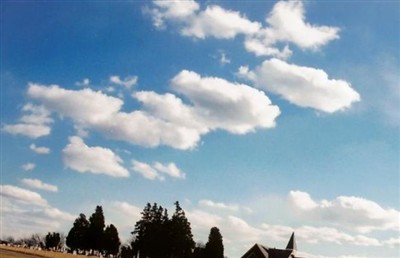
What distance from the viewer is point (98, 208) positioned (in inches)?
3836

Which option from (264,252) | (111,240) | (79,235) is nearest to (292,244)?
(264,252)

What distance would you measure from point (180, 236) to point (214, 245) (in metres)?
6.19

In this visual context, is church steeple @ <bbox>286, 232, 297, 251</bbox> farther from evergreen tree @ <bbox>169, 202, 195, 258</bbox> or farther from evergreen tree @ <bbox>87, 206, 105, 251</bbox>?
evergreen tree @ <bbox>87, 206, 105, 251</bbox>

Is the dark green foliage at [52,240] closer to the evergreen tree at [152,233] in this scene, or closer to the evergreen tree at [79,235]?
the evergreen tree at [79,235]

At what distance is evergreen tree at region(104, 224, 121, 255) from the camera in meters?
98.0

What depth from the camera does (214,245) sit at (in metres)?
82.0

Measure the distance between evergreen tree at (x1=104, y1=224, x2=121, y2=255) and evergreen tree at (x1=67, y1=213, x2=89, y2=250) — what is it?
14.0 ft

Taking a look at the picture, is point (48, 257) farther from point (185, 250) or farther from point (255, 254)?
point (255, 254)

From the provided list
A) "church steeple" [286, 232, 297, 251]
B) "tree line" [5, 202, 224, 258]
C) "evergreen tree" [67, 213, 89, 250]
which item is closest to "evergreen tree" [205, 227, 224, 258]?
"tree line" [5, 202, 224, 258]

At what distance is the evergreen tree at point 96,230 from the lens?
3740 inches

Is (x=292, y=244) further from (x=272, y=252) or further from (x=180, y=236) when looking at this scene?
(x=180, y=236)

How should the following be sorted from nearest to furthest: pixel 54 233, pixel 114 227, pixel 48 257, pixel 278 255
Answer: pixel 48 257 → pixel 278 255 → pixel 114 227 → pixel 54 233

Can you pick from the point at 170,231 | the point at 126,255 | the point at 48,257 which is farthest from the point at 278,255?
the point at 48,257

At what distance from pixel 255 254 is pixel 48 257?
40.9 metres
